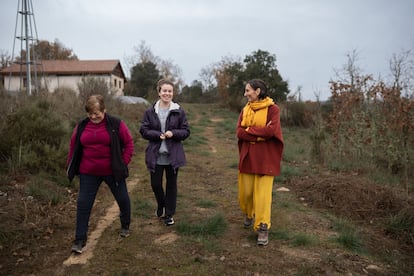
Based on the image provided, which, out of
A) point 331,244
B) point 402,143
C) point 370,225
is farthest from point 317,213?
point 402,143

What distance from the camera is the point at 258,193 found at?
12.4 feet

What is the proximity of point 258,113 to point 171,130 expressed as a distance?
1.10 metres

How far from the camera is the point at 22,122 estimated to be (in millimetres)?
6148

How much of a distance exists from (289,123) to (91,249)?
1918cm

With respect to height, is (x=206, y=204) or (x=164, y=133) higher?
(x=164, y=133)

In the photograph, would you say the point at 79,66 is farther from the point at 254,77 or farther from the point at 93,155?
the point at 93,155

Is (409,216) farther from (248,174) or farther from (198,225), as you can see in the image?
(198,225)

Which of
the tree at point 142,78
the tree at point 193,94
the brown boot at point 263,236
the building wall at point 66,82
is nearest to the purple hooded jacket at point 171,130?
the brown boot at point 263,236

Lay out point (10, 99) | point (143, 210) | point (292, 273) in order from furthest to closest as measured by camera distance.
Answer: point (10, 99), point (143, 210), point (292, 273)

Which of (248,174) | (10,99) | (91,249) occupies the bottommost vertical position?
(91,249)

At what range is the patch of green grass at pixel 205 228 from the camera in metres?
4.00

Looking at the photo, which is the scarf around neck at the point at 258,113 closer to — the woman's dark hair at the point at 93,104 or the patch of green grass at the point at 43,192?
the woman's dark hair at the point at 93,104

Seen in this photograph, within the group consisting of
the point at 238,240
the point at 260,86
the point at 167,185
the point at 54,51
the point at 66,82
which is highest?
the point at 54,51

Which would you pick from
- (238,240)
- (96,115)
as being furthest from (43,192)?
(238,240)
